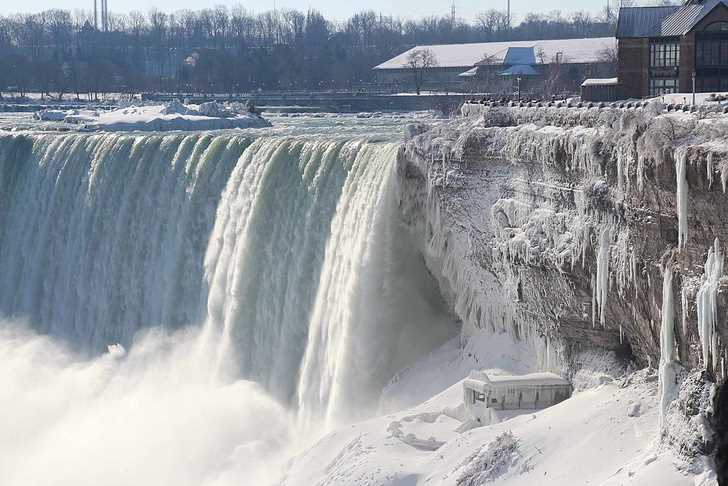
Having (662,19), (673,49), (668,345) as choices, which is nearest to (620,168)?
(668,345)

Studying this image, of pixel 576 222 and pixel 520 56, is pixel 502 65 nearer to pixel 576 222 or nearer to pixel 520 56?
pixel 520 56

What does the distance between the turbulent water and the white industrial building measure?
116 ft

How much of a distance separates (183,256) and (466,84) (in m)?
49.6

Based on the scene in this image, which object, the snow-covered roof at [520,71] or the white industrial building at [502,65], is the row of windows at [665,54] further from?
the snow-covered roof at [520,71]

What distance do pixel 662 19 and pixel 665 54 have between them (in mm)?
1199

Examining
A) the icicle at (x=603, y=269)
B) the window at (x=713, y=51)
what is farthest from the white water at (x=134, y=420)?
the window at (x=713, y=51)

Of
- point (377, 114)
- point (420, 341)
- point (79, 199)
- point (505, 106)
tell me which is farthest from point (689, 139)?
point (377, 114)

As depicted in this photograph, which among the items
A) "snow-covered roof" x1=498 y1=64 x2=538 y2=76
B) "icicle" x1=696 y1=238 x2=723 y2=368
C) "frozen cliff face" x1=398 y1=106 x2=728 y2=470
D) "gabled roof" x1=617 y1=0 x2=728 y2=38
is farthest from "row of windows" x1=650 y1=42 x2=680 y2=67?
"snow-covered roof" x1=498 y1=64 x2=538 y2=76

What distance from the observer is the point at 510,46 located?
321 ft

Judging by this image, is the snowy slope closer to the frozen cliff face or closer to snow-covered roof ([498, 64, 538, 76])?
the frozen cliff face

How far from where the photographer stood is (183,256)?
3566 centimetres

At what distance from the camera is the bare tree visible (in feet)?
310

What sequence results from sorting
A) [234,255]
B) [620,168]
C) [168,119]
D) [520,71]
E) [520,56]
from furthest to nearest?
[520,56], [520,71], [168,119], [234,255], [620,168]

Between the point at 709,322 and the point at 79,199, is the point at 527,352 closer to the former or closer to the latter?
the point at 709,322
